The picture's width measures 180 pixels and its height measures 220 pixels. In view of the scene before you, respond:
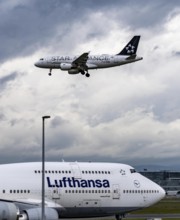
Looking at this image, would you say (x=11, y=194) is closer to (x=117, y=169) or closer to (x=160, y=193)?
(x=117, y=169)

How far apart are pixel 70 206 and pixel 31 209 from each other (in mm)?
6903

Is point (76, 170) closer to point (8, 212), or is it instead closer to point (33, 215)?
point (33, 215)

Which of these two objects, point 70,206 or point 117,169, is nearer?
point 70,206

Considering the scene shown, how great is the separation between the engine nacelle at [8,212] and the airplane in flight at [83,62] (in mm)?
45552

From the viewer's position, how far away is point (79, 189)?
42.8 meters

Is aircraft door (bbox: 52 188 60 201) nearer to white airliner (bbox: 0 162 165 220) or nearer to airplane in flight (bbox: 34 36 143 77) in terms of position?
white airliner (bbox: 0 162 165 220)

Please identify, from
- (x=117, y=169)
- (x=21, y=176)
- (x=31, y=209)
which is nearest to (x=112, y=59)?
(x=117, y=169)

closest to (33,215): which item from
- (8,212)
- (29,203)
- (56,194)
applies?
(8,212)

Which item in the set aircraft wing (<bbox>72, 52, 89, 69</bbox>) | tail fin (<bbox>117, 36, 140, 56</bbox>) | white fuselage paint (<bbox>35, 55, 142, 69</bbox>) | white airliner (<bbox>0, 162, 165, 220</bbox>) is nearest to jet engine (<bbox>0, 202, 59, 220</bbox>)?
white airliner (<bbox>0, 162, 165, 220</bbox>)

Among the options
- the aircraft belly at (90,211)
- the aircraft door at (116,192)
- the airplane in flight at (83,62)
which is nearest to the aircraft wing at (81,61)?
the airplane in flight at (83,62)

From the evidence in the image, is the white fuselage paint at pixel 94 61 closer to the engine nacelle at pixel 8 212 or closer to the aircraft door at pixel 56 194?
the aircraft door at pixel 56 194

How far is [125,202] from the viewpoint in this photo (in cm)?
4466

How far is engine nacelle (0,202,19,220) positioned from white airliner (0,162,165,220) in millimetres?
3323

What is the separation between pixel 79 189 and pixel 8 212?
9.71 meters
